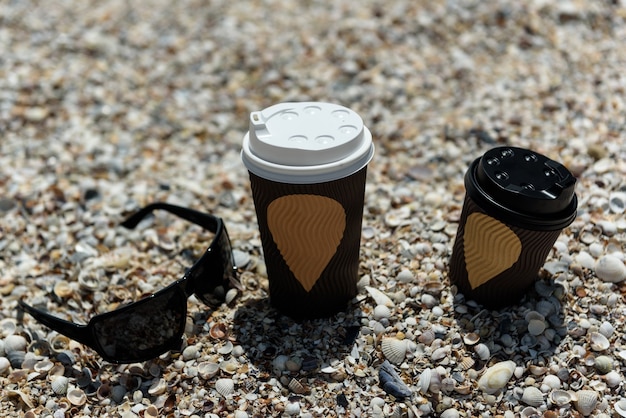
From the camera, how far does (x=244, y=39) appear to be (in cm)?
353

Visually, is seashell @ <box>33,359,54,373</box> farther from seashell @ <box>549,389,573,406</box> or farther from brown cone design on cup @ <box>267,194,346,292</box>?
seashell @ <box>549,389,573,406</box>

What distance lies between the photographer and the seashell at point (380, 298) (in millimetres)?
1857

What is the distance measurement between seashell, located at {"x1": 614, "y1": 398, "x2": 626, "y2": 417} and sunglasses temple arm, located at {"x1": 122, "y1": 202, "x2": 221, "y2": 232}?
1.29 meters

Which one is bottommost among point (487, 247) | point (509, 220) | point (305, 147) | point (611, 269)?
point (611, 269)

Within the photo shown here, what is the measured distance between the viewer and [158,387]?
68.3 inches

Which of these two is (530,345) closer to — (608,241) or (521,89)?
(608,241)

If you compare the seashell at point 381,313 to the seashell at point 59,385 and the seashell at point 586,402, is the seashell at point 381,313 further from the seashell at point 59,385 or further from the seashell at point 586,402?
the seashell at point 59,385

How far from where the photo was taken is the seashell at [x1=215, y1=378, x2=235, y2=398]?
169cm

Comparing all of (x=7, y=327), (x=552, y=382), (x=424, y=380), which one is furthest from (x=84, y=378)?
(x=552, y=382)

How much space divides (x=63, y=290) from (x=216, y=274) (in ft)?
2.02

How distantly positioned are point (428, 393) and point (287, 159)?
0.77 metres

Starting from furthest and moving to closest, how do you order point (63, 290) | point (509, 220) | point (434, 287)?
1. point (63, 290)
2. point (434, 287)
3. point (509, 220)

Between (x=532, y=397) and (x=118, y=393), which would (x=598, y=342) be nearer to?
(x=532, y=397)

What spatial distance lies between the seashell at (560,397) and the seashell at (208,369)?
943 mm
